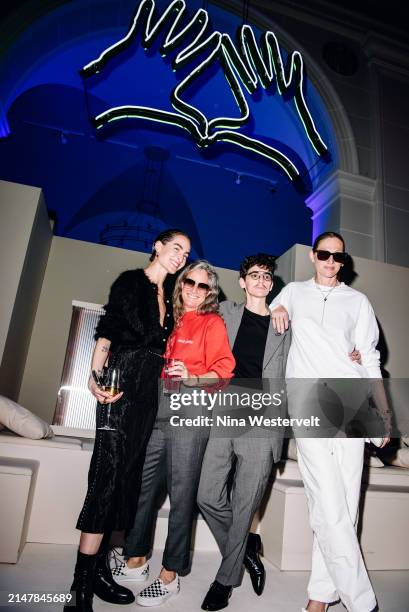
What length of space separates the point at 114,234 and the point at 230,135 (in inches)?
187

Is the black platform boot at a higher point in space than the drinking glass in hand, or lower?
lower

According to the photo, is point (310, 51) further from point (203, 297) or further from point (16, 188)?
point (203, 297)

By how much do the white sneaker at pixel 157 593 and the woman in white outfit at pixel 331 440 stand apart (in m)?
0.68

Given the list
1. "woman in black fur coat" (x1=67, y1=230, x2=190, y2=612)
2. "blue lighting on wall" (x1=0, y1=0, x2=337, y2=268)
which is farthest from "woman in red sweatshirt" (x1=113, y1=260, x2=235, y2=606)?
"blue lighting on wall" (x1=0, y1=0, x2=337, y2=268)

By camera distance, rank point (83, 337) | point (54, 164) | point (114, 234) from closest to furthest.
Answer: point (83, 337) < point (54, 164) < point (114, 234)

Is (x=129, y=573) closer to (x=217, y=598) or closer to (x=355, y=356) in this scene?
(x=217, y=598)

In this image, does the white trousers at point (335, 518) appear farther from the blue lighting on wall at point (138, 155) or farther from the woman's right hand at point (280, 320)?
the blue lighting on wall at point (138, 155)

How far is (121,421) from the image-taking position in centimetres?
174

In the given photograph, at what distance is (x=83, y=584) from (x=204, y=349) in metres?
1.14

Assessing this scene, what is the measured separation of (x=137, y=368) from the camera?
6.02 feet

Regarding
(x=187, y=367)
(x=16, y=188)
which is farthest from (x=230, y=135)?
(x=187, y=367)

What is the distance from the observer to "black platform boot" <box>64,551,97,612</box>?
1.56 meters

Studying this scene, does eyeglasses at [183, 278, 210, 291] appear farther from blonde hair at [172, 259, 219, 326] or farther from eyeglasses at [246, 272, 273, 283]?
eyeglasses at [246, 272, 273, 283]

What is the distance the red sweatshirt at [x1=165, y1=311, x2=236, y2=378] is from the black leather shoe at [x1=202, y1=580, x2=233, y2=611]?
1060 mm
